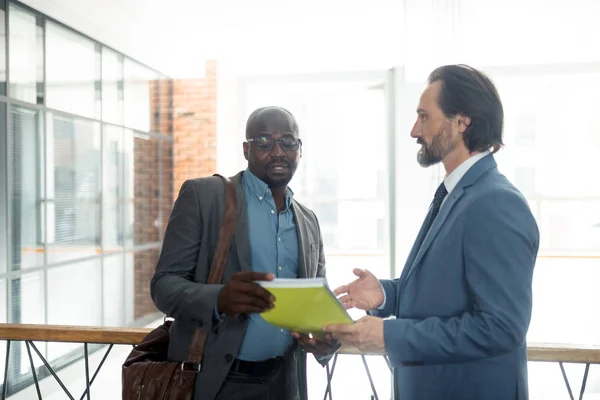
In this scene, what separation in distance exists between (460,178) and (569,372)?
580 cm

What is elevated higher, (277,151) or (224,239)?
(277,151)

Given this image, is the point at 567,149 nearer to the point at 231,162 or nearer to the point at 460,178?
the point at 231,162

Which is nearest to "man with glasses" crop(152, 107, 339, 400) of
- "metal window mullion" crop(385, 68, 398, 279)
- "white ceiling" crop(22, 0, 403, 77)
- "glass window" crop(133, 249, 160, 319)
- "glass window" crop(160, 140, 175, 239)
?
"white ceiling" crop(22, 0, 403, 77)

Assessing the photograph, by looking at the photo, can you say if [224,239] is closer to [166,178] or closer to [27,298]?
[27,298]

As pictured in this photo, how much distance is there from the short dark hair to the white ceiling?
184 inches

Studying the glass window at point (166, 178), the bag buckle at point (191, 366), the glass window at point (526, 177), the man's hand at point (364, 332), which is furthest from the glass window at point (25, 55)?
the glass window at point (526, 177)

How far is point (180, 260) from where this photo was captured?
144 cm

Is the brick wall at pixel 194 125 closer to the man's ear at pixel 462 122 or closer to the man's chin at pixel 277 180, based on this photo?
the man's chin at pixel 277 180

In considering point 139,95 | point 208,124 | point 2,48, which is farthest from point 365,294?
point 208,124

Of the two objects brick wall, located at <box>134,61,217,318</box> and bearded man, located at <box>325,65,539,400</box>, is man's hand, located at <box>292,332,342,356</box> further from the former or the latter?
brick wall, located at <box>134,61,217,318</box>

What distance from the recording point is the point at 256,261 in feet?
4.96

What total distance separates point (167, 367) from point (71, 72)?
5.10 meters

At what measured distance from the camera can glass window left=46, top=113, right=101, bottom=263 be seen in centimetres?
533

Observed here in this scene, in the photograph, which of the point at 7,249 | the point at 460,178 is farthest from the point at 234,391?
the point at 7,249
